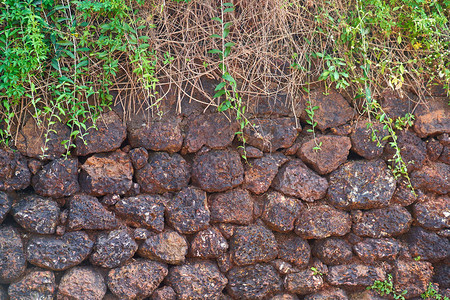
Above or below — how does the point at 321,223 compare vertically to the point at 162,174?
below

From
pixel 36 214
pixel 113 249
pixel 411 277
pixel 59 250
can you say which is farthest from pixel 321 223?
pixel 36 214

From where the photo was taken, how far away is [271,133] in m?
2.44

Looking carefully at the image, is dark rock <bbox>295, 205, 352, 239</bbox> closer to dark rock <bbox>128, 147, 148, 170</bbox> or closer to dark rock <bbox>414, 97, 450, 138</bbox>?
dark rock <bbox>414, 97, 450, 138</bbox>

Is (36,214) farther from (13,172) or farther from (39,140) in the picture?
(39,140)

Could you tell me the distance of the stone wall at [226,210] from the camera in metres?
2.12

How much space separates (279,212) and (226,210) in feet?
1.06

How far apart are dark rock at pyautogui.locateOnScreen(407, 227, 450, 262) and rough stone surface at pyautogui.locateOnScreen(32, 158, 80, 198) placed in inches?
81.6

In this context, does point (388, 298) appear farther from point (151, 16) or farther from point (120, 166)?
point (151, 16)

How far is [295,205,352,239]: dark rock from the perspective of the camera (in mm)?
2445

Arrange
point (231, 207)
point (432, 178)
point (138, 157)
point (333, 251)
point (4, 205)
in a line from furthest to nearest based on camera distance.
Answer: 1. point (432, 178)
2. point (333, 251)
3. point (231, 207)
4. point (138, 157)
5. point (4, 205)

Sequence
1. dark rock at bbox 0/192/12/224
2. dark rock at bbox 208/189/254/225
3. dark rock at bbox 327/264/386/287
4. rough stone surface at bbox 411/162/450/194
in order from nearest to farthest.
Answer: dark rock at bbox 0/192/12/224, dark rock at bbox 208/189/254/225, dark rock at bbox 327/264/386/287, rough stone surface at bbox 411/162/450/194

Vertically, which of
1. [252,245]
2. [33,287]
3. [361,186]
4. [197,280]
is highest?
[361,186]

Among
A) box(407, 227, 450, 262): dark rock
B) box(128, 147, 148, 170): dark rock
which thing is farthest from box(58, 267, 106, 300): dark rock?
box(407, 227, 450, 262): dark rock

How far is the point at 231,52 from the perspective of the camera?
237 cm
